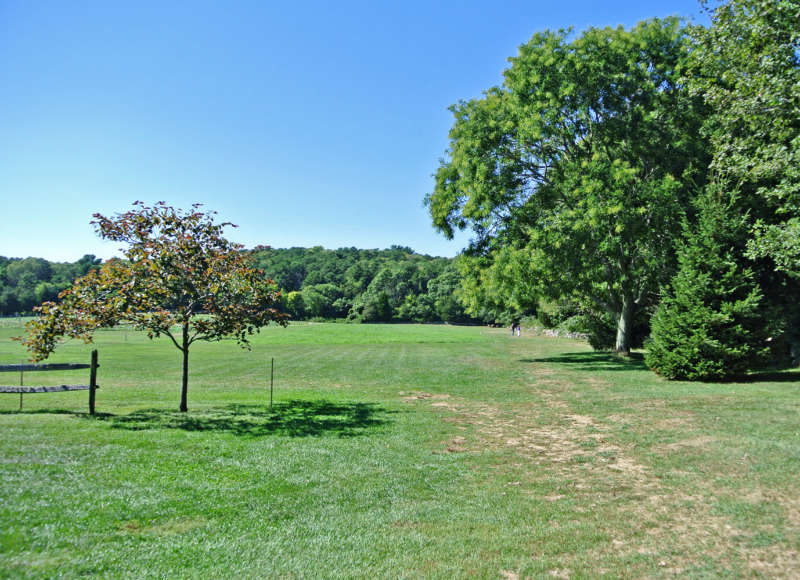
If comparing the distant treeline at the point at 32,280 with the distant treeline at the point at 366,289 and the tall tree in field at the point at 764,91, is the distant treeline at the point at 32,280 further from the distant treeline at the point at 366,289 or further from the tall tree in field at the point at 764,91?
the tall tree in field at the point at 764,91

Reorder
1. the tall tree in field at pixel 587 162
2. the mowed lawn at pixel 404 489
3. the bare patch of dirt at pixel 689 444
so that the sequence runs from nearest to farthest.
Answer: the mowed lawn at pixel 404 489 < the bare patch of dirt at pixel 689 444 < the tall tree in field at pixel 587 162

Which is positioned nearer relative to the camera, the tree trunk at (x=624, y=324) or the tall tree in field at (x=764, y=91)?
the tall tree in field at (x=764, y=91)

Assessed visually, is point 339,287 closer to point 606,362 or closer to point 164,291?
point 606,362

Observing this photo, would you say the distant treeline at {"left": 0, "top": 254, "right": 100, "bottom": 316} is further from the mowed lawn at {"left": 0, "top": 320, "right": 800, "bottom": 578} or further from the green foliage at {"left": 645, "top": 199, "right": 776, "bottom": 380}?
the green foliage at {"left": 645, "top": 199, "right": 776, "bottom": 380}

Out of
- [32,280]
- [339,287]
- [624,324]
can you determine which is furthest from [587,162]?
[32,280]

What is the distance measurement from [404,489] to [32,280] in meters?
176

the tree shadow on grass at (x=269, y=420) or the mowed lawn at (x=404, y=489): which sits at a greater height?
the mowed lawn at (x=404, y=489)

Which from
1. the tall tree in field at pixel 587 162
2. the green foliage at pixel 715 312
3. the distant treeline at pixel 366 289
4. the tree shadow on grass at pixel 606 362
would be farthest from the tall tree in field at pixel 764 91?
the distant treeline at pixel 366 289

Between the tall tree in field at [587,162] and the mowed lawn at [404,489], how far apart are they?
9714mm

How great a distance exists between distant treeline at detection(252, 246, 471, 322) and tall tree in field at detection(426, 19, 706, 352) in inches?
3118

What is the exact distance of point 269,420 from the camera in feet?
→ 39.0

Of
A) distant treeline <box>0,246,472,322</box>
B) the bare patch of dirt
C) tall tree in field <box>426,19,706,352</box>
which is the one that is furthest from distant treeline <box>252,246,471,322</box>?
the bare patch of dirt

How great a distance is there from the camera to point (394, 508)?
20.5ft

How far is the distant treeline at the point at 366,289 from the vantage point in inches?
4897
